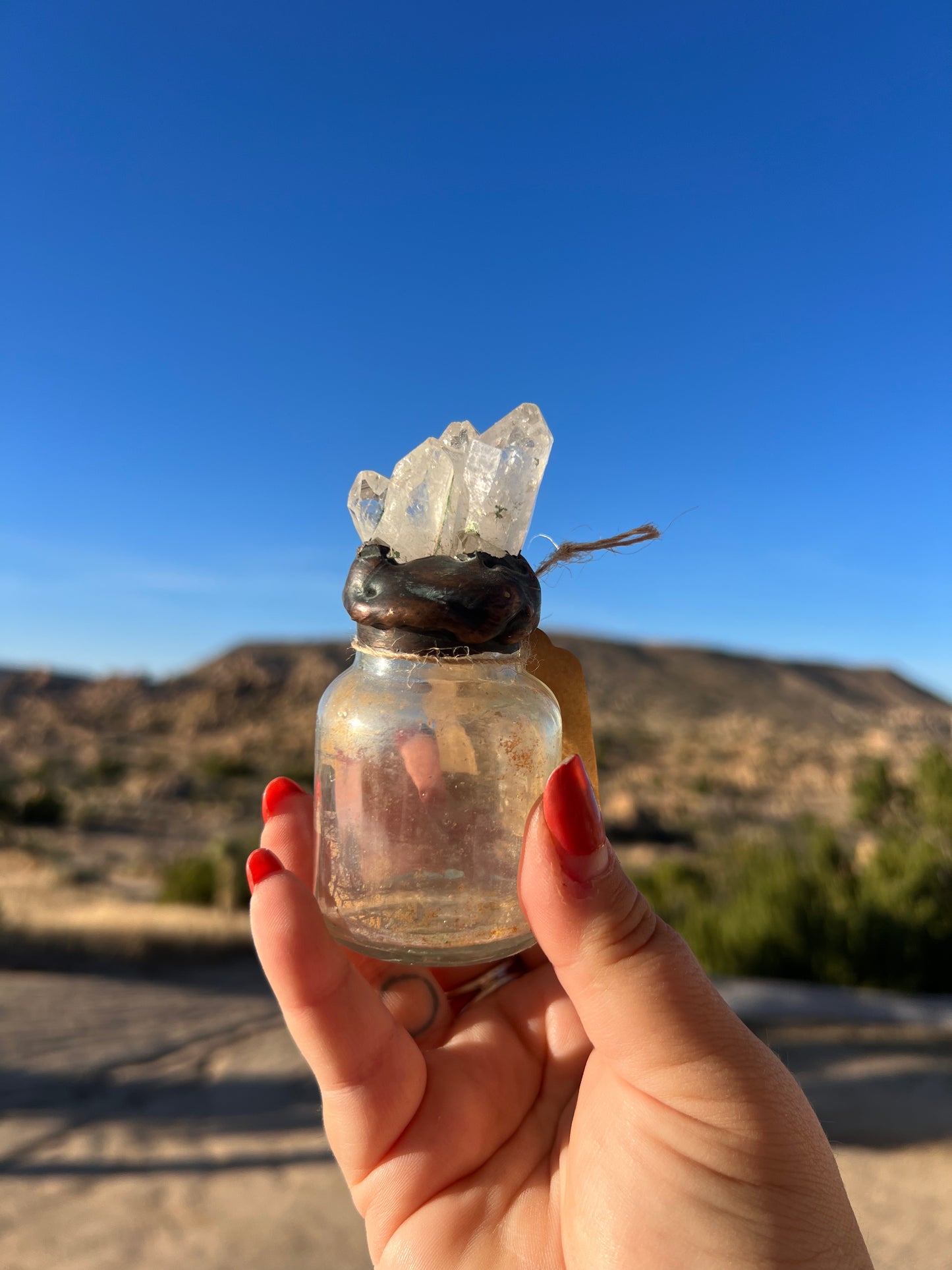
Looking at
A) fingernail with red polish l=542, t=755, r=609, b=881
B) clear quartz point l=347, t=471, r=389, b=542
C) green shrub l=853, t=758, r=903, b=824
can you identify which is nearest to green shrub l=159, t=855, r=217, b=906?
green shrub l=853, t=758, r=903, b=824

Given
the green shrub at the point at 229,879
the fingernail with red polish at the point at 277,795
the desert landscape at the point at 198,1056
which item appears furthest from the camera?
the green shrub at the point at 229,879

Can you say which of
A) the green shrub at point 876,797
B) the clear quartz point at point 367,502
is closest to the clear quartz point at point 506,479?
the clear quartz point at point 367,502

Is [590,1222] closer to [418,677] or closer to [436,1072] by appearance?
[436,1072]

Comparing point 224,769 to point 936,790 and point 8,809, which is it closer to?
point 8,809

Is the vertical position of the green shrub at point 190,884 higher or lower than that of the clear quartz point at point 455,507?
lower

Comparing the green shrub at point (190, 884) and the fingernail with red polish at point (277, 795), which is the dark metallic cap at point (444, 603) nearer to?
the fingernail with red polish at point (277, 795)

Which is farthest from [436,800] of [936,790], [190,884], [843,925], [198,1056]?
[190,884]

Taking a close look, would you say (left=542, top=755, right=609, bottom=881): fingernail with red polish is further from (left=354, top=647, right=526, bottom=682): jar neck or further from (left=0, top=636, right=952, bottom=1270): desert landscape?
(left=0, top=636, right=952, bottom=1270): desert landscape
